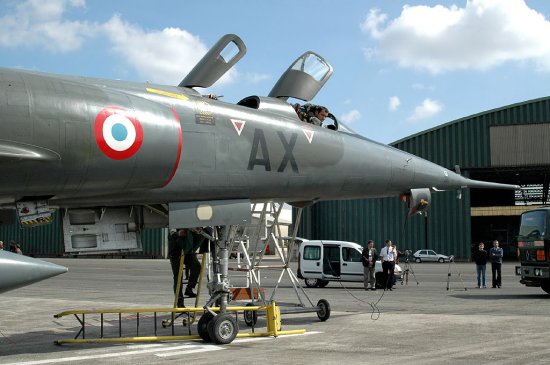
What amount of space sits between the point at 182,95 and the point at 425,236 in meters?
44.7

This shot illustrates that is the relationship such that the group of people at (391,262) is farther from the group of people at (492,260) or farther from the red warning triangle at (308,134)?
the red warning triangle at (308,134)

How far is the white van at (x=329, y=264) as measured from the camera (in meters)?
24.6

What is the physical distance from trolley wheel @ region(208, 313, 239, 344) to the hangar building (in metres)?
37.7

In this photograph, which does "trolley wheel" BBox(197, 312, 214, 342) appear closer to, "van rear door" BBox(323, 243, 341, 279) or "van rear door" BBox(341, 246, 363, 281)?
"van rear door" BBox(323, 243, 341, 279)

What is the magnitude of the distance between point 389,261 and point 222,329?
14.7 metres

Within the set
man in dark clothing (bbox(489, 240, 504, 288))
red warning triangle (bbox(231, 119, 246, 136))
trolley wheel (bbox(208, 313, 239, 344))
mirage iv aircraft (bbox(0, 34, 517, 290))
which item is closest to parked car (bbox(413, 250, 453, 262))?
man in dark clothing (bbox(489, 240, 504, 288))

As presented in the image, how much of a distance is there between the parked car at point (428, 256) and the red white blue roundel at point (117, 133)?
45.9 metres

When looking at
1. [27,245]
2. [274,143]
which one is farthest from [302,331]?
[27,245]

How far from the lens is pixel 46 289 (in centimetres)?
2342

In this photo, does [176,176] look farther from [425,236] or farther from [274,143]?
[425,236]

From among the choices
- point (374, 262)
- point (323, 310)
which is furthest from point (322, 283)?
point (323, 310)

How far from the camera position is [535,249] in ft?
60.6

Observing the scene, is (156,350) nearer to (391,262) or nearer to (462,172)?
(391,262)

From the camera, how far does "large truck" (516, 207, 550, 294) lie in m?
18.2
